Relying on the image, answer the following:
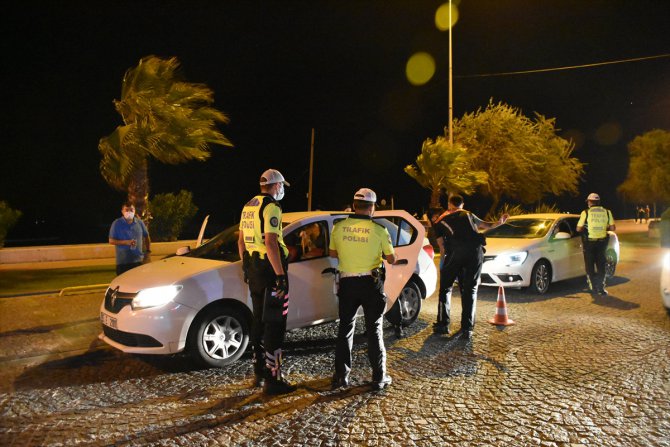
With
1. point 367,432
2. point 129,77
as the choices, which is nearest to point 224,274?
point 367,432

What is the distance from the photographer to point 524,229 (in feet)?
36.4

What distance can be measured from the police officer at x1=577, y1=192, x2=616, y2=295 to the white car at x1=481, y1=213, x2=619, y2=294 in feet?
1.65

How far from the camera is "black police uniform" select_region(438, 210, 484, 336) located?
685 centimetres

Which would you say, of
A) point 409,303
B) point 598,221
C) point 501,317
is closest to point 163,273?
point 409,303

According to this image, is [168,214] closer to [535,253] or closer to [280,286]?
[535,253]

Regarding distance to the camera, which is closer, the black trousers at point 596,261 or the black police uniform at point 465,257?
the black police uniform at point 465,257

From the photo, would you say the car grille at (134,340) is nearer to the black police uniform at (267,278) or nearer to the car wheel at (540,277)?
the black police uniform at (267,278)

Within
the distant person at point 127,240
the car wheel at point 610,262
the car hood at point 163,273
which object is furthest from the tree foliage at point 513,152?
the car hood at point 163,273

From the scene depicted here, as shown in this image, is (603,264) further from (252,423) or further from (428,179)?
(428,179)

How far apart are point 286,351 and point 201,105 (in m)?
10.8

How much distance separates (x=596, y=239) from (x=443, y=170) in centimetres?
1330

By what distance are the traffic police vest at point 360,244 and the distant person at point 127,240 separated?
3863 millimetres

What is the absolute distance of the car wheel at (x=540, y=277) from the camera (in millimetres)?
9898

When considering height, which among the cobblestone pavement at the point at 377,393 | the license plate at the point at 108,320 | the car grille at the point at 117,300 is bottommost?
the cobblestone pavement at the point at 377,393
